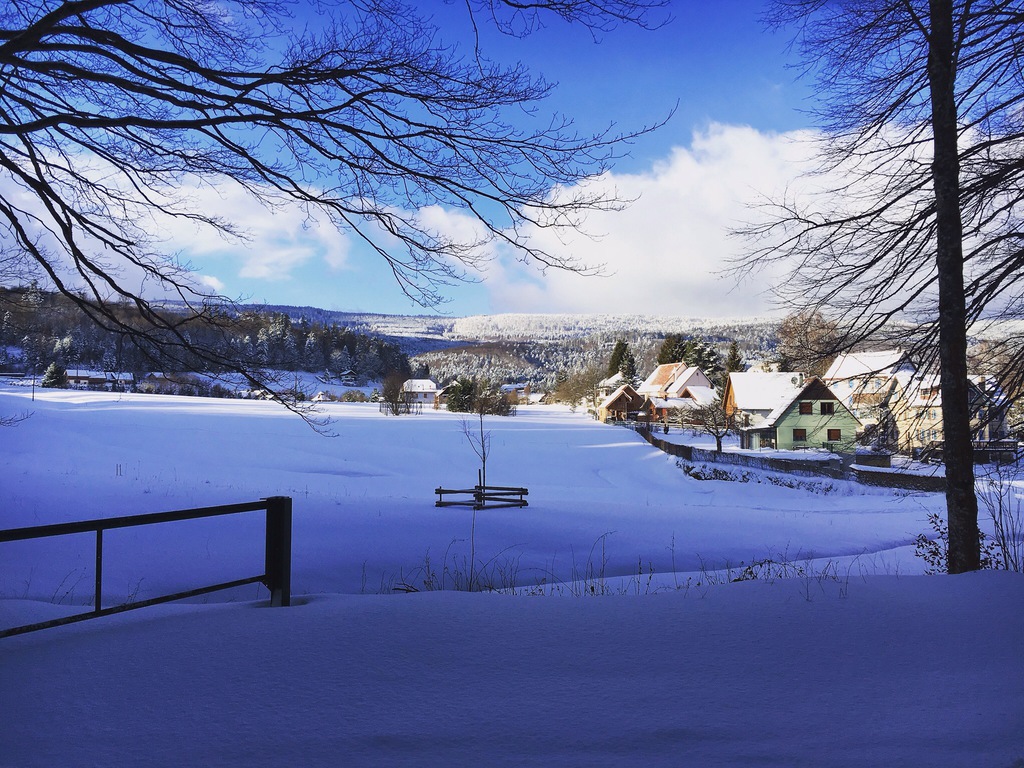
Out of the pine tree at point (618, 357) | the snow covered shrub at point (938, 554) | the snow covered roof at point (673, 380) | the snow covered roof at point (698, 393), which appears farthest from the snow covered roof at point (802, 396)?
the pine tree at point (618, 357)

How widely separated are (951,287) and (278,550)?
7.69 metres

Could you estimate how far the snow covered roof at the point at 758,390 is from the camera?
51.9 m

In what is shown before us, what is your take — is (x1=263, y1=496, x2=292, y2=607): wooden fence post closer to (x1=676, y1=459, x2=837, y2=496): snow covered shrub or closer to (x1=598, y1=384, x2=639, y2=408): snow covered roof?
(x1=676, y1=459, x2=837, y2=496): snow covered shrub

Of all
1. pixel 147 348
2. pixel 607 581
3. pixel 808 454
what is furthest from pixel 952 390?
pixel 808 454

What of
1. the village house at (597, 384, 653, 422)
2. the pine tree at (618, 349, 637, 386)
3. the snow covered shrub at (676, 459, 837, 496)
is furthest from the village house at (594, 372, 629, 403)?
the snow covered shrub at (676, 459, 837, 496)

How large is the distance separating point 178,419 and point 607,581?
4159cm

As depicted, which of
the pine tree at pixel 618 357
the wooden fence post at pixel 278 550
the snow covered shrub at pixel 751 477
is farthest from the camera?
the pine tree at pixel 618 357

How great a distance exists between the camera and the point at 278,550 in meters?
4.80

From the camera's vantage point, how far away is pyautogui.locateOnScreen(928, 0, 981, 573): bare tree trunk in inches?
270

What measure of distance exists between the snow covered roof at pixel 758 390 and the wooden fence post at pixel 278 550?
169ft

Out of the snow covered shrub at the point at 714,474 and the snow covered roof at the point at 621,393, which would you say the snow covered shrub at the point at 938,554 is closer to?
the snow covered shrub at the point at 714,474

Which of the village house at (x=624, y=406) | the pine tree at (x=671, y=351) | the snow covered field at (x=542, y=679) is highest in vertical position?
the pine tree at (x=671, y=351)

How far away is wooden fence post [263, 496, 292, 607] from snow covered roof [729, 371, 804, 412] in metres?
51.6

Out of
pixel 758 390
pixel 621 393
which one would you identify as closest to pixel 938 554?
pixel 758 390
